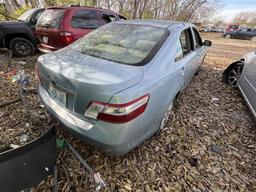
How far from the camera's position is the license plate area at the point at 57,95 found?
2047 millimetres

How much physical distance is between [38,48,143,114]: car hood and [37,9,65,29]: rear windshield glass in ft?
10.8

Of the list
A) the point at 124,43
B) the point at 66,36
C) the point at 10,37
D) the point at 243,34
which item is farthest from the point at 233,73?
the point at 243,34

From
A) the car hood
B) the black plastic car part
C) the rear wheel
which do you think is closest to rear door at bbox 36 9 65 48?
the car hood

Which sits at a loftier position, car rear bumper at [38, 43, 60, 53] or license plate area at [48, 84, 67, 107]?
license plate area at [48, 84, 67, 107]

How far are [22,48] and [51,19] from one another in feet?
5.81

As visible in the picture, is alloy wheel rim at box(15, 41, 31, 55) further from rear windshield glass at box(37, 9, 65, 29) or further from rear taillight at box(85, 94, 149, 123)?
rear taillight at box(85, 94, 149, 123)

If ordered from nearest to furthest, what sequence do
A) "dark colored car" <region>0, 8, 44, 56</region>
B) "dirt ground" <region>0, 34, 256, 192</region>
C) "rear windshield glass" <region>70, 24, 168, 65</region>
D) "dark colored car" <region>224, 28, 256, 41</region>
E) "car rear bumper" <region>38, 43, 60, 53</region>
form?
1. "dirt ground" <region>0, 34, 256, 192</region>
2. "rear windshield glass" <region>70, 24, 168, 65</region>
3. "car rear bumper" <region>38, 43, 60, 53</region>
4. "dark colored car" <region>0, 8, 44, 56</region>
5. "dark colored car" <region>224, 28, 256, 41</region>

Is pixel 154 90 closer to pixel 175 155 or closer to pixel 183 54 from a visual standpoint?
pixel 175 155

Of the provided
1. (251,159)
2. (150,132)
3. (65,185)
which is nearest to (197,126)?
(251,159)

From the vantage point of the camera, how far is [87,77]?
6.14 ft

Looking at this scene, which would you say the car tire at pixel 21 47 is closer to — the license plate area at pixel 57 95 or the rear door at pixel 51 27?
the rear door at pixel 51 27

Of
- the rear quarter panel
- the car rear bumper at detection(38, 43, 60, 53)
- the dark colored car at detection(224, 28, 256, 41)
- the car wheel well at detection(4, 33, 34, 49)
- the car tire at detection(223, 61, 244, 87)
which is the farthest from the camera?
the dark colored car at detection(224, 28, 256, 41)

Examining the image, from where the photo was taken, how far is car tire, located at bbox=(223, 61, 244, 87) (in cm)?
515

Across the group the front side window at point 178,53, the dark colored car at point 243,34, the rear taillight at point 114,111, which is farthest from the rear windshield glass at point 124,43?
the dark colored car at point 243,34
